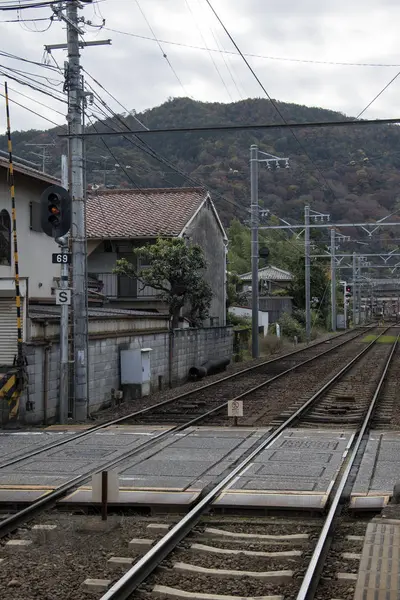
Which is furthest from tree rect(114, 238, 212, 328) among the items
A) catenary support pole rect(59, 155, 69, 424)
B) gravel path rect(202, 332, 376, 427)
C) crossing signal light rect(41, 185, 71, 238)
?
crossing signal light rect(41, 185, 71, 238)

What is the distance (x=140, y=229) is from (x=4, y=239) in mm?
10939

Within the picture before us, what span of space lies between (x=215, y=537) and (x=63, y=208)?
9.53 metres

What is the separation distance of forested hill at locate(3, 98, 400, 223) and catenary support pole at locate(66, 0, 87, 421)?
269ft

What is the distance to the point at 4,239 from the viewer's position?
71.4 feet

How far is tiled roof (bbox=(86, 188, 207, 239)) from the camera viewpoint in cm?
3216

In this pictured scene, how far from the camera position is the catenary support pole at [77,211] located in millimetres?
16234

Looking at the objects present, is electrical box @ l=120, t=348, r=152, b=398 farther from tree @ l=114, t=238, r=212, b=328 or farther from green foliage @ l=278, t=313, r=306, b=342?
green foliage @ l=278, t=313, r=306, b=342

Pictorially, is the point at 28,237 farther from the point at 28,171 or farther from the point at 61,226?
the point at 61,226

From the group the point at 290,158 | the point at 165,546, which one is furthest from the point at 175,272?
the point at 290,158


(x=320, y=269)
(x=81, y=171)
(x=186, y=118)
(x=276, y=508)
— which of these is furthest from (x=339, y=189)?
(x=276, y=508)

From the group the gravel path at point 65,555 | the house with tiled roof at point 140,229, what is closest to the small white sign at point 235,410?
the gravel path at point 65,555

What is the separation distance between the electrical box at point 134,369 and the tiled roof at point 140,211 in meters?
A: 11.8

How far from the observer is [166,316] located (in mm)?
24250

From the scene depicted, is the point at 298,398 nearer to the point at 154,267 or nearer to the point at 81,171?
the point at 81,171
